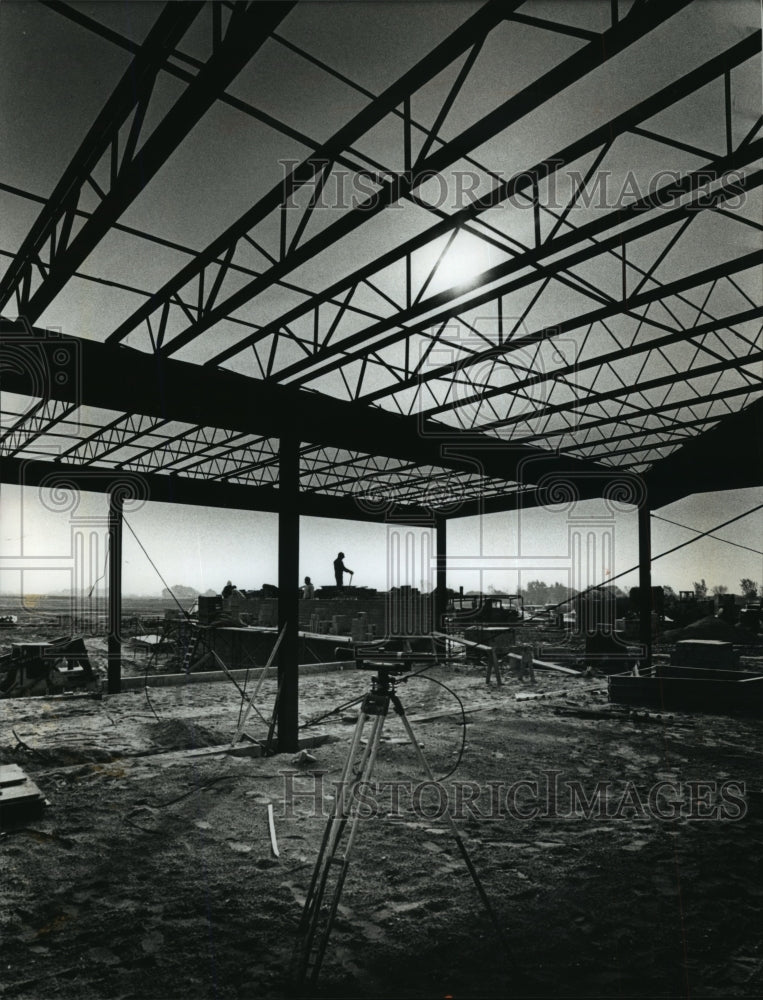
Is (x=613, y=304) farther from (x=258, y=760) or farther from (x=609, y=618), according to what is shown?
(x=609, y=618)

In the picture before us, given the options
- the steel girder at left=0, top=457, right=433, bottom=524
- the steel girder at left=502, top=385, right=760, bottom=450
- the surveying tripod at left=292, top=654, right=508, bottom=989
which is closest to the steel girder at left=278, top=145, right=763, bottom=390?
the steel girder at left=0, top=457, right=433, bottom=524

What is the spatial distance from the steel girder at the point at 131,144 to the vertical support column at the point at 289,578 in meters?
3.71

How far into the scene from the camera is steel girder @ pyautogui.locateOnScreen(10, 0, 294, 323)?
422 centimetres

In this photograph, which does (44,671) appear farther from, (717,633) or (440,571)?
(717,633)

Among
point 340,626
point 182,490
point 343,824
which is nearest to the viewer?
point 343,824

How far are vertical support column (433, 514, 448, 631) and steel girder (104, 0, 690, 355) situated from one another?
1485cm

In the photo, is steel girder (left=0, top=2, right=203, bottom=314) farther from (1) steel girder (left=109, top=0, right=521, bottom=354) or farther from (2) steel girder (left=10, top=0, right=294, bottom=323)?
(1) steel girder (left=109, top=0, right=521, bottom=354)

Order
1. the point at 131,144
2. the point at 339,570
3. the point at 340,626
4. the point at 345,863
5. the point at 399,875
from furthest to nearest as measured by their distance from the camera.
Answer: the point at 339,570
the point at 340,626
the point at 131,144
the point at 399,875
the point at 345,863

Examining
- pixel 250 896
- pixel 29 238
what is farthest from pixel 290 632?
pixel 29 238

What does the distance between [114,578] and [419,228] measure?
9.67 metres

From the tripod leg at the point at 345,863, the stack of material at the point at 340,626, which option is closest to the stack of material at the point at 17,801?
the tripod leg at the point at 345,863

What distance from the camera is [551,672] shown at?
17.5 meters

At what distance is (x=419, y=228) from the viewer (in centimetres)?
723

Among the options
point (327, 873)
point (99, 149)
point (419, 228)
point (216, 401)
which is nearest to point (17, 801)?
point (327, 873)
